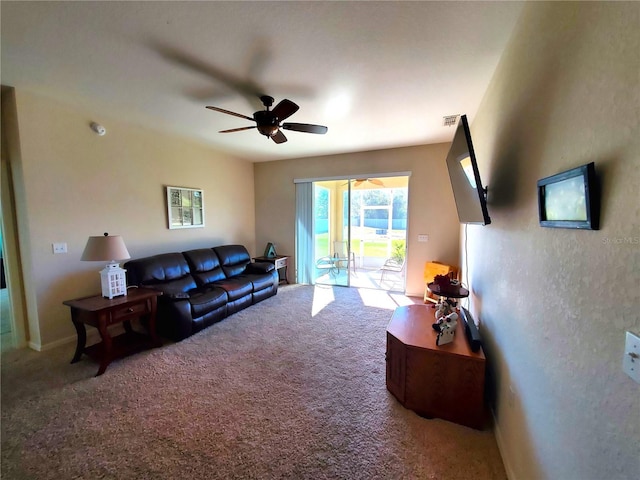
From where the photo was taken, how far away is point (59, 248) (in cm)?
286

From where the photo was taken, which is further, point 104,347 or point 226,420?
point 104,347

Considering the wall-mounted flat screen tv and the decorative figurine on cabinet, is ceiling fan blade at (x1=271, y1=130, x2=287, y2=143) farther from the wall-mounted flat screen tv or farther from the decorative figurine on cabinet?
the decorative figurine on cabinet

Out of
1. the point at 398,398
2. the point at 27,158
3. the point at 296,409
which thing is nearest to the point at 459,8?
the point at 398,398

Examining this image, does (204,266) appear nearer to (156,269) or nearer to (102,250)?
(156,269)

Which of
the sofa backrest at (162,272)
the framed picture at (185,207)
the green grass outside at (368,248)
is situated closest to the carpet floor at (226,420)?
the sofa backrest at (162,272)

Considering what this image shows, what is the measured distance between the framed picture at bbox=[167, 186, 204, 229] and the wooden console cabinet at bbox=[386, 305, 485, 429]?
369cm

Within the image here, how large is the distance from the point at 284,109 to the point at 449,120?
2171 mm

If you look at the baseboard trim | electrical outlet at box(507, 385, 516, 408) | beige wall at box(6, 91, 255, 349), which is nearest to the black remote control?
electrical outlet at box(507, 385, 516, 408)

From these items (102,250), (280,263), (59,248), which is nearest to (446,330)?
(102,250)

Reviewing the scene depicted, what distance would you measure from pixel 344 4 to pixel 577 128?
1.39 m

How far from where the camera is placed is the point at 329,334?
3178mm

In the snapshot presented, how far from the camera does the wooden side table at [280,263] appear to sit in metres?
5.29

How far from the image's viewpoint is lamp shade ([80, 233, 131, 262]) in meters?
2.53

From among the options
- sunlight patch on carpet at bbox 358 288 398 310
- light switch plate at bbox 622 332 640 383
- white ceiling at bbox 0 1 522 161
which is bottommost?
sunlight patch on carpet at bbox 358 288 398 310
